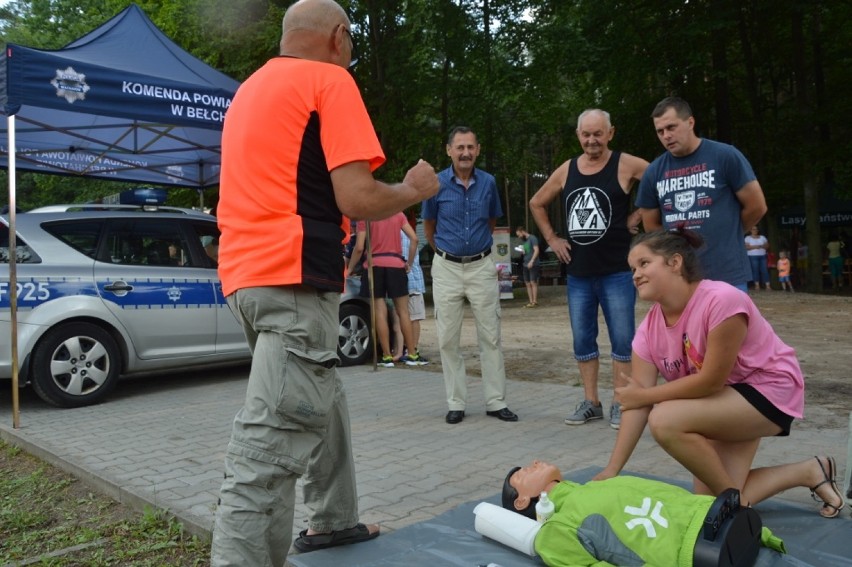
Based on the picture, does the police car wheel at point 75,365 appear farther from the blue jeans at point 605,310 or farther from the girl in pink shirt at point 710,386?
the girl in pink shirt at point 710,386

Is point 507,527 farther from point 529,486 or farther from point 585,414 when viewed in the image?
point 585,414

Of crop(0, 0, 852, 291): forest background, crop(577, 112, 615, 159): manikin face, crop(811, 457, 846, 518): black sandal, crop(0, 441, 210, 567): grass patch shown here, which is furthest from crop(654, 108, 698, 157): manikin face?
crop(0, 0, 852, 291): forest background

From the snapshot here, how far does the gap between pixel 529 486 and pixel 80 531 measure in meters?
2.21

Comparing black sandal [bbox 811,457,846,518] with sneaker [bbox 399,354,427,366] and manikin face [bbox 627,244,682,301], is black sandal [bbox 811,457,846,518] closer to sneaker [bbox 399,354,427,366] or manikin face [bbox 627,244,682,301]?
manikin face [bbox 627,244,682,301]

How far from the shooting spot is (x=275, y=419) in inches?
→ 98.9

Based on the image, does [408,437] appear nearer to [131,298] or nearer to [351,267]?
[131,298]

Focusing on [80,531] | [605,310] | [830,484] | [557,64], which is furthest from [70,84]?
[557,64]

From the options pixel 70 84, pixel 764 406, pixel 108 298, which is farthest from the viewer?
pixel 108 298

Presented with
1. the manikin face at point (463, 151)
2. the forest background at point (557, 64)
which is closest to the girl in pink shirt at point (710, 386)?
the manikin face at point (463, 151)

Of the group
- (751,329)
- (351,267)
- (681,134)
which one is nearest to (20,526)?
(751,329)

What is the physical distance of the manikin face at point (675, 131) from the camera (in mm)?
Answer: 4309

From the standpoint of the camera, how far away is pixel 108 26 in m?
7.90

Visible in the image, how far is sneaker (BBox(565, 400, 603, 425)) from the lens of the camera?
212 inches

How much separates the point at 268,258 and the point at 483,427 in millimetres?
3225
